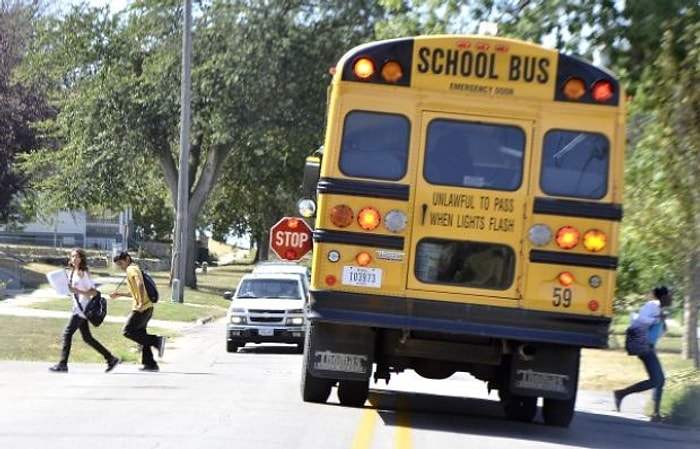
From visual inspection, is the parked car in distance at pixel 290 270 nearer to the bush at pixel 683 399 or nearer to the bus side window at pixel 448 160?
the bush at pixel 683 399

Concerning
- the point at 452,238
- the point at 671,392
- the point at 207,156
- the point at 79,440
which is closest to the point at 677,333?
the point at 671,392

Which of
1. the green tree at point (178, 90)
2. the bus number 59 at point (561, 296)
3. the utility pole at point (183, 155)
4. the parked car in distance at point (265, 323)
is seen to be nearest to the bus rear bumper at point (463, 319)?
the bus number 59 at point (561, 296)

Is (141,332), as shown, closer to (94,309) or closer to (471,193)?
(94,309)

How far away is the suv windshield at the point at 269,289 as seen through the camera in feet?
78.8

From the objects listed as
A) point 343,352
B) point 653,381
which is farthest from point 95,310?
point 653,381

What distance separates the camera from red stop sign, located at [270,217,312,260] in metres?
28.3

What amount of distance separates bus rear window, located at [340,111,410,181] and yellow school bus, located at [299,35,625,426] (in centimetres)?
1

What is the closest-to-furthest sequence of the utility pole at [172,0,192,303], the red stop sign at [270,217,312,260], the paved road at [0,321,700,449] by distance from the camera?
the paved road at [0,321,700,449]
the red stop sign at [270,217,312,260]
the utility pole at [172,0,192,303]

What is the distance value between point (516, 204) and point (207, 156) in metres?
34.8

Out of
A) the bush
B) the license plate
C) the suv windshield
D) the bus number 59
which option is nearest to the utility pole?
the suv windshield

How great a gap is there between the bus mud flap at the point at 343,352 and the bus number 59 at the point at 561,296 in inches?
71.9

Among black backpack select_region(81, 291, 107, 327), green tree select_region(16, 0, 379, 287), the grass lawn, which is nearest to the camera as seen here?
black backpack select_region(81, 291, 107, 327)

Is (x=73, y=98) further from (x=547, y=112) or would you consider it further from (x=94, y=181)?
(x=547, y=112)

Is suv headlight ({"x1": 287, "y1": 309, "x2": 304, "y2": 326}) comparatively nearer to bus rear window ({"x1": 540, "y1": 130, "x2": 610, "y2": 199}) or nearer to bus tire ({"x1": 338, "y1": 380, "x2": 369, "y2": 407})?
bus tire ({"x1": 338, "y1": 380, "x2": 369, "y2": 407})
